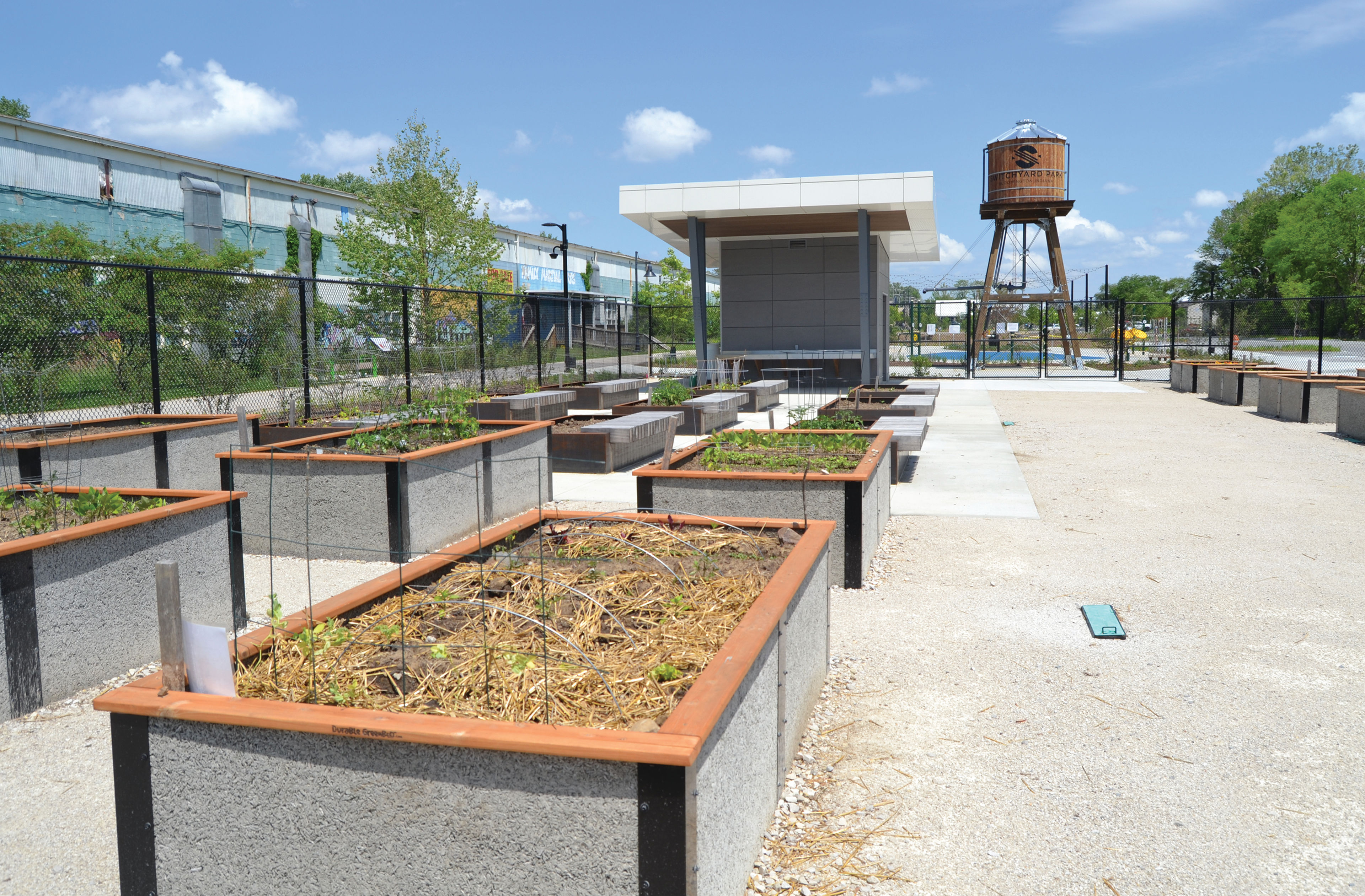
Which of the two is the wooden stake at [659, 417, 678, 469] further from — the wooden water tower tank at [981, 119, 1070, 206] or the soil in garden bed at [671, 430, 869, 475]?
the wooden water tower tank at [981, 119, 1070, 206]

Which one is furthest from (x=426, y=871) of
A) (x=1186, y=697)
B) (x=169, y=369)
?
(x=169, y=369)

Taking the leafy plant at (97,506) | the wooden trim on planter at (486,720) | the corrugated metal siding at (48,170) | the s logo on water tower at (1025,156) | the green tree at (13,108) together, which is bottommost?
the wooden trim on planter at (486,720)

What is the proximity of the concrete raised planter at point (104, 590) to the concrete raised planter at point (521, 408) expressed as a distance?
9.81 meters

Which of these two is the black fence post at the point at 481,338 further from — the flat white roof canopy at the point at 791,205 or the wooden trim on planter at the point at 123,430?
the flat white roof canopy at the point at 791,205

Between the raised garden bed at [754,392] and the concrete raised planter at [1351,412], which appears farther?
the raised garden bed at [754,392]

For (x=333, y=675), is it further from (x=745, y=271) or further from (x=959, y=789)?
(x=745, y=271)

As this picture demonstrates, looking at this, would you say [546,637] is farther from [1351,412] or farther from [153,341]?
[1351,412]

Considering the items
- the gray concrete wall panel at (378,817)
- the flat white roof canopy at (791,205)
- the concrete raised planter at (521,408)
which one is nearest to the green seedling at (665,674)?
the gray concrete wall panel at (378,817)

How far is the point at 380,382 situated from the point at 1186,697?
1531 cm

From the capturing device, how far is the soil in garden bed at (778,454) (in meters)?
7.85

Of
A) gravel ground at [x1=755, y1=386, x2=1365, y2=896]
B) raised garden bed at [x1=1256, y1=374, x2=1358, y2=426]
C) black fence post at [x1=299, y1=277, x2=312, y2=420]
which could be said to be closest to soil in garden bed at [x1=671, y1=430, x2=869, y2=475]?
gravel ground at [x1=755, y1=386, x2=1365, y2=896]

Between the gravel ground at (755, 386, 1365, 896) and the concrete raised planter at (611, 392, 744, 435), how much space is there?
7.49 m

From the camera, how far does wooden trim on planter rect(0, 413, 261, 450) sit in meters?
7.98

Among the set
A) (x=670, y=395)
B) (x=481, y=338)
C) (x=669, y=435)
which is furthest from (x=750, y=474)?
(x=481, y=338)
